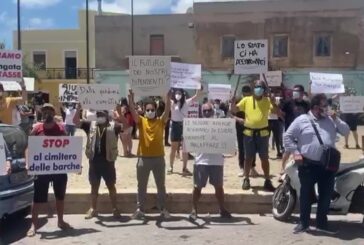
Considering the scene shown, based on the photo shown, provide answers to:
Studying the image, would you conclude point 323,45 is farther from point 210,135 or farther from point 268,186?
point 210,135

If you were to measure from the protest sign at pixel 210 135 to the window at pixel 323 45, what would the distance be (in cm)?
3519

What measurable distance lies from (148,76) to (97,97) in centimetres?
102

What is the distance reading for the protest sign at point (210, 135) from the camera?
9674 mm

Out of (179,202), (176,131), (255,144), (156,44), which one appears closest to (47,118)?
(179,202)

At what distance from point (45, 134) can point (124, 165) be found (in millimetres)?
5743

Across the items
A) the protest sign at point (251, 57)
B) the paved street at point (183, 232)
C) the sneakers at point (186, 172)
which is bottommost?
the paved street at point (183, 232)

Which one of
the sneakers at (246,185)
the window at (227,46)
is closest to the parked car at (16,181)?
the sneakers at (246,185)

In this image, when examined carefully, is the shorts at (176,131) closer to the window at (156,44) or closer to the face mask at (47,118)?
the face mask at (47,118)

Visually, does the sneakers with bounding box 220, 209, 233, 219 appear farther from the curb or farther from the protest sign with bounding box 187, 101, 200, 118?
the protest sign with bounding box 187, 101, 200, 118

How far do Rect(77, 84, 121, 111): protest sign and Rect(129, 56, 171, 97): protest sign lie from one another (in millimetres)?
650

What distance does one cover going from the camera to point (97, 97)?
10.3 m

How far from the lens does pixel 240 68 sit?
11.4m

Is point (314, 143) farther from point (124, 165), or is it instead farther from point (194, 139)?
point (124, 165)

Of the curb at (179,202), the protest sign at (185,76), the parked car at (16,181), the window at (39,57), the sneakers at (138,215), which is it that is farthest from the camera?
the window at (39,57)
